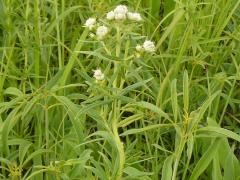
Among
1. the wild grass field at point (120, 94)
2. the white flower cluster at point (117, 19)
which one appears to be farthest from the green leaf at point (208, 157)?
the white flower cluster at point (117, 19)

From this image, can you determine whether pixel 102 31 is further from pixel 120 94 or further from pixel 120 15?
pixel 120 94

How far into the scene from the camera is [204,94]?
2.09 m

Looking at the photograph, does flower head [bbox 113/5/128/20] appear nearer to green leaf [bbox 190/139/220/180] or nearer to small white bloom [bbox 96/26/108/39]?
small white bloom [bbox 96/26/108/39]

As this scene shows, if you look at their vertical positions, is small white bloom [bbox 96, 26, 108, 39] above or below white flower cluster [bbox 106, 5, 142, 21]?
below

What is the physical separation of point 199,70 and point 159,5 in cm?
40

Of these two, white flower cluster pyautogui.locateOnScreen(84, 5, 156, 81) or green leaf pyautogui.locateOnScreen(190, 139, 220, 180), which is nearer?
white flower cluster pyautogui.locateOnScreen(84, 5, 156, 81)

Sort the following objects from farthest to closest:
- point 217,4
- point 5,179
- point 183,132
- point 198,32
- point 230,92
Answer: point 217,4
point 198,32
point 230,92
point 5,179
point 183,132

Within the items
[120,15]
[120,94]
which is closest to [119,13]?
[120,15]

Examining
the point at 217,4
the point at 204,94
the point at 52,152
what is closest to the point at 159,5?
the point at 217,4

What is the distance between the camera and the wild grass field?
1.53m

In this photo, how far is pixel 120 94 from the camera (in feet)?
5.03

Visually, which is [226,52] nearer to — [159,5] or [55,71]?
[159,5]

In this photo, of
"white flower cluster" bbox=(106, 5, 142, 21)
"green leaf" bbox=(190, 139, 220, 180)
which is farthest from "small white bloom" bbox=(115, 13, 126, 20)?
"green leaf" bbox=(190, 139, 220, 180)

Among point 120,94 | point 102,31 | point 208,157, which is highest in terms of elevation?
point 102,31
